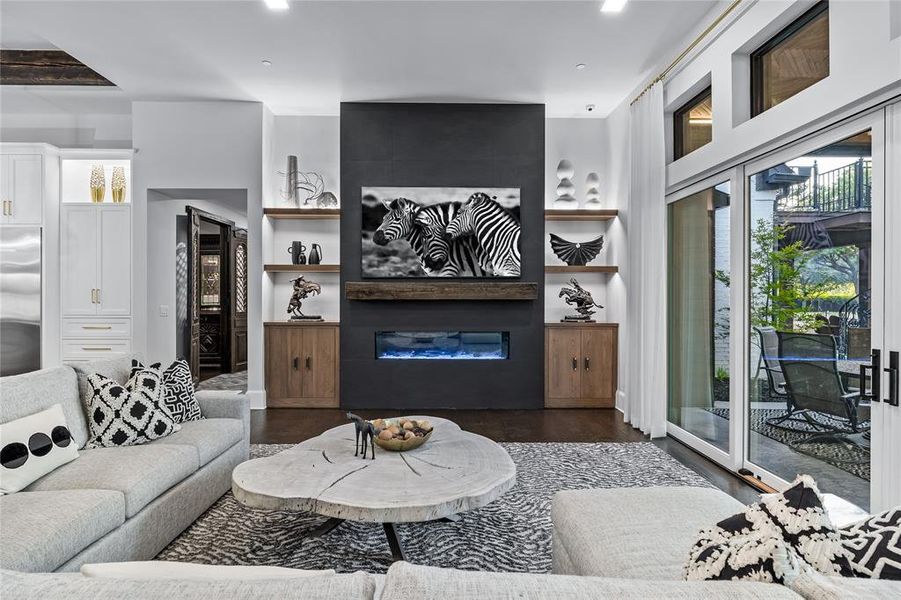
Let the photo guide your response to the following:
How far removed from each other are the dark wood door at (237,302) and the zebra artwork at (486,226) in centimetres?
454

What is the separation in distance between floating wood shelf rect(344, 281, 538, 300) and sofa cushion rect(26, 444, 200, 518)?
293 centimetres

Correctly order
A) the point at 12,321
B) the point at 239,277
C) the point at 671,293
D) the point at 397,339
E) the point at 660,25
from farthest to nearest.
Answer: the point at 239,277
the point at 397,339
the point at 12,321
the point at 671,293
the point at 660,25

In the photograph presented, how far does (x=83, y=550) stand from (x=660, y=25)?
4620 millimetres

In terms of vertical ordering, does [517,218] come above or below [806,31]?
below

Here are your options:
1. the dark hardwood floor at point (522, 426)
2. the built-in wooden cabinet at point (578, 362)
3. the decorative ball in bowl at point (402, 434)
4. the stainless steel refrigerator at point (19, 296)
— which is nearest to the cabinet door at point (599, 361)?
the built-in wooden cabinet at point (578, 362)

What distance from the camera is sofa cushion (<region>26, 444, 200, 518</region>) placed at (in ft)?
6.86

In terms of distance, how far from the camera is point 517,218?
5527mm

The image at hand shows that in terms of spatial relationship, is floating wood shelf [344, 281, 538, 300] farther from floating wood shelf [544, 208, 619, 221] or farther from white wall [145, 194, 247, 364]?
white wall [145, 194, 247, 364]

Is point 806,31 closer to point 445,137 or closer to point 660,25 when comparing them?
point 660,25

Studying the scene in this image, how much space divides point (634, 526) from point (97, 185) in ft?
20.6

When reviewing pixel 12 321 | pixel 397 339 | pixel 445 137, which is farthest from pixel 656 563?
pixel 12 321

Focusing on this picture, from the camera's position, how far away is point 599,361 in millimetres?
5512

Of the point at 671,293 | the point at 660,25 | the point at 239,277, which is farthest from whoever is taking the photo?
the point at 239,277

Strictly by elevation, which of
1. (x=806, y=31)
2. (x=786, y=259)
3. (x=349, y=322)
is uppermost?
(x=806, y=31)
